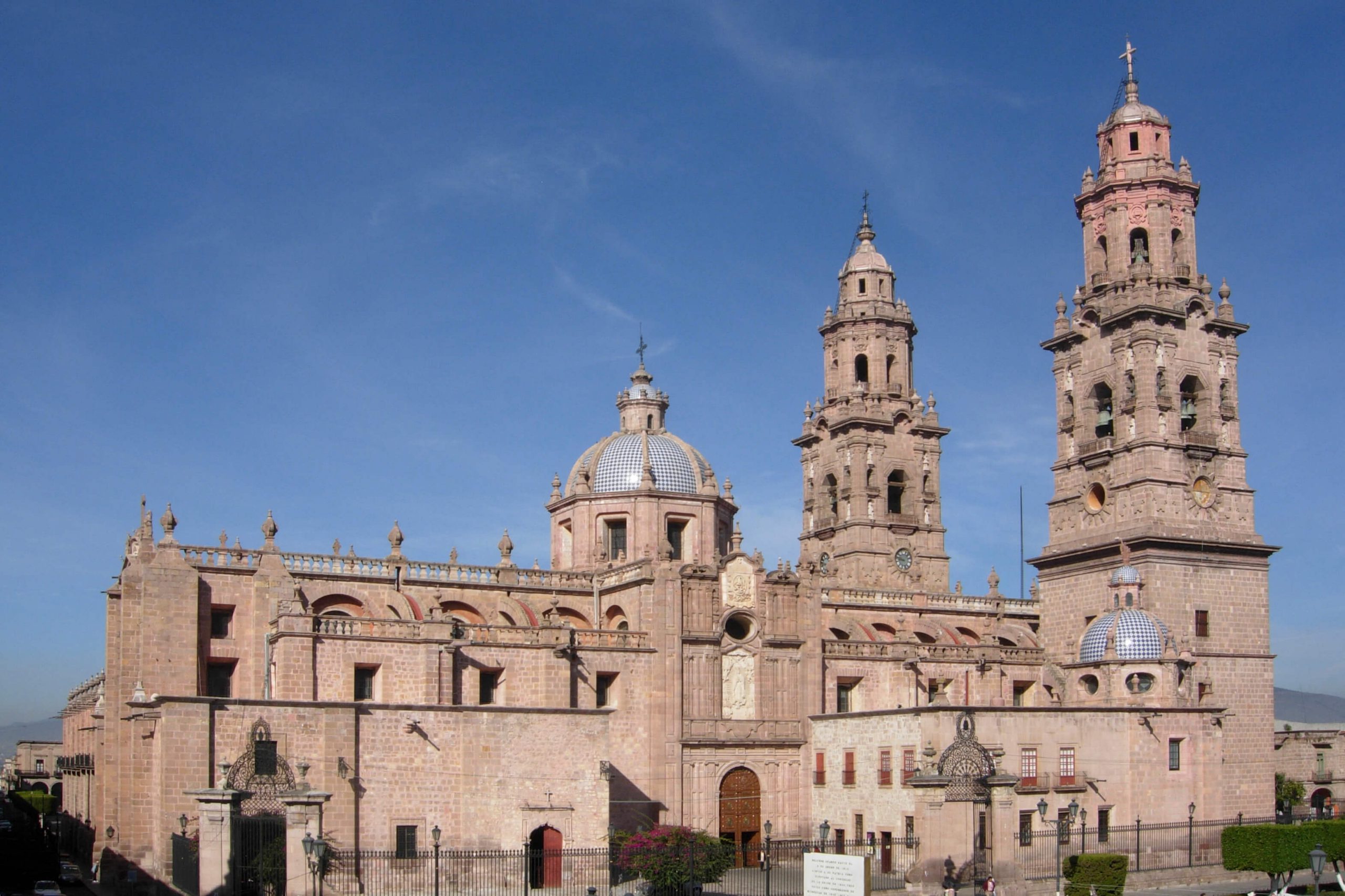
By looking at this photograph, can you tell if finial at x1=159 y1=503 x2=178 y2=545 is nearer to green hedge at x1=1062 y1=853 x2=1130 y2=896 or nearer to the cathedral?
the cathedral

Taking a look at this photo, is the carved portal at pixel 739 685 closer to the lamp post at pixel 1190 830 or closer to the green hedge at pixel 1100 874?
the green hedge at pixel 1100 874

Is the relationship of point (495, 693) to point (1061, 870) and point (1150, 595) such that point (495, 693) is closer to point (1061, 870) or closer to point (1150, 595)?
point (1061, 870)

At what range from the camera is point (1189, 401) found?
62625mm

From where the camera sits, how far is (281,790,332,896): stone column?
123 ft

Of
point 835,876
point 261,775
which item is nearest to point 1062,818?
point 835,876

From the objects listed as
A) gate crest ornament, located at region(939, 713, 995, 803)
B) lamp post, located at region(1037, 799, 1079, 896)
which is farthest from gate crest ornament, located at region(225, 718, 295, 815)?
lamp post, located at region(1037, 799, 1079, 896)

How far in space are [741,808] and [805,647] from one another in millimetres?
6150

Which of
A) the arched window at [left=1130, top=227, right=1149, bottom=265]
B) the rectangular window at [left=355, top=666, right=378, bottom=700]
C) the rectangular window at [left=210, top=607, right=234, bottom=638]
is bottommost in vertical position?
the rectangular window at [left=355, top=666, right=378, bottom=700]

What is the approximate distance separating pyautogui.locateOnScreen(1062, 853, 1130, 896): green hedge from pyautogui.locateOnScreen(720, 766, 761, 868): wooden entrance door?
1343 centimetres

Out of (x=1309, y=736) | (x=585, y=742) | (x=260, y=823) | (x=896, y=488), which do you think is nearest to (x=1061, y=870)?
(x=585, y=742)

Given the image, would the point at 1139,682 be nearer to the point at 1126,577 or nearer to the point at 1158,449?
the point at 1126,577

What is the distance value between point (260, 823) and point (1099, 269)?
4137 cm

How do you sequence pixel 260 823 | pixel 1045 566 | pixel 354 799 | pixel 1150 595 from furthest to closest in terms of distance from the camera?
pixel 1045 566 < pixel 1150 595 < pixel 354 799 < pixel 260 823

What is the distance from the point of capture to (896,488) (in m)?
71.1
